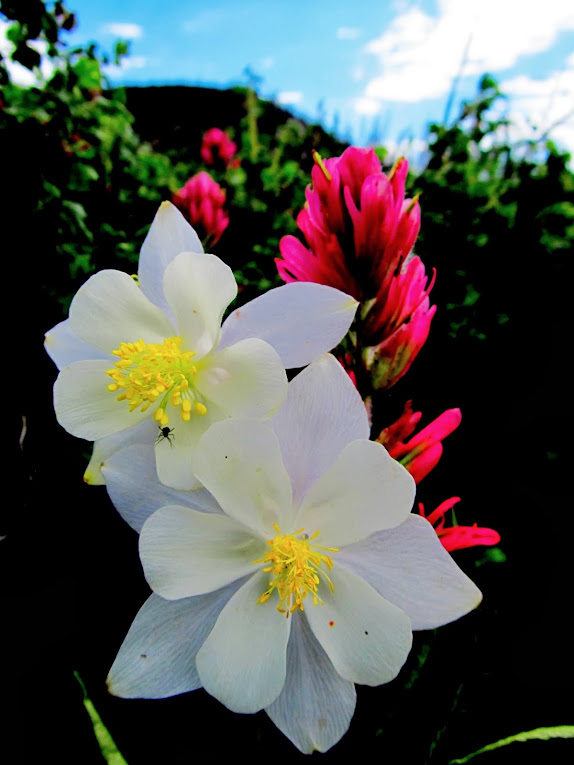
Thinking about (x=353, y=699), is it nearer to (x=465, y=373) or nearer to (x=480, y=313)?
(x=465, y=373)

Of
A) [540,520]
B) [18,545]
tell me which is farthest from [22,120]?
[540,520]

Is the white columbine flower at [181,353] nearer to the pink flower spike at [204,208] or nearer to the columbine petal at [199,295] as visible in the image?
the columbine petal at [199,295]

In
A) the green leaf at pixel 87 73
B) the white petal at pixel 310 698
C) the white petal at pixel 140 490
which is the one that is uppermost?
the green leaf at pixel 87 73

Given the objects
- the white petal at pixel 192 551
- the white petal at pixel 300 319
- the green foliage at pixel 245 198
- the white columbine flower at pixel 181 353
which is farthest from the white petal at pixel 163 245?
the green foliage at pixel 245 198

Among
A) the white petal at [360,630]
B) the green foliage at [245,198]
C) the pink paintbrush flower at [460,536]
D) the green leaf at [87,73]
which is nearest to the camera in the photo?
the white petal at [360,630]

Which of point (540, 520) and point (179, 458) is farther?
point (540, 520)

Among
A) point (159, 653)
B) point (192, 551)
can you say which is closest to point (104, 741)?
point (159, 653)
